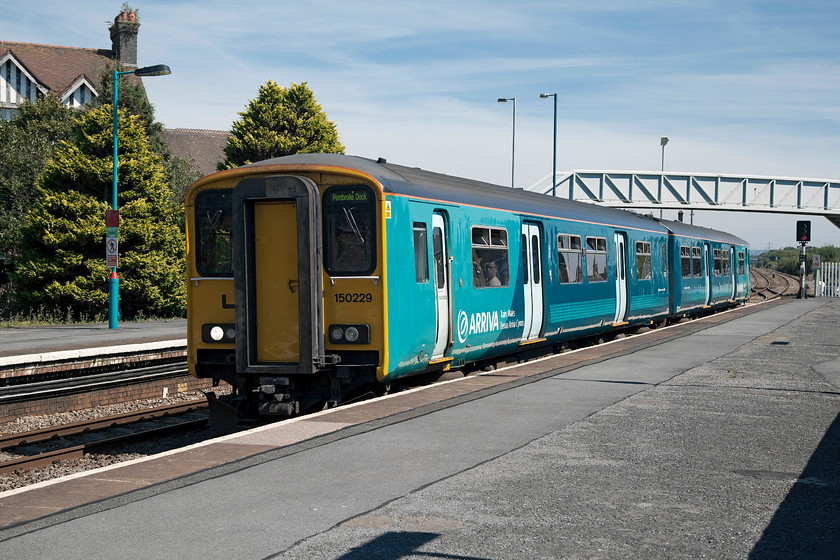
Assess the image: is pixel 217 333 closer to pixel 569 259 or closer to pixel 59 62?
pixel 569 259

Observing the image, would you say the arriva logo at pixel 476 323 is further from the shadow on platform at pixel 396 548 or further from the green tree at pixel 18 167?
the green tree at pixel 18 167

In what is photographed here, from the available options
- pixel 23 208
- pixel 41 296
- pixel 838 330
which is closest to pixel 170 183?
pixel 23 208

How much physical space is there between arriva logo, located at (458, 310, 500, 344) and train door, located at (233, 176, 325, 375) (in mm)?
2678

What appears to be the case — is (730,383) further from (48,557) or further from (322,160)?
(48,557)

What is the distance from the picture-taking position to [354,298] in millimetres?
10258

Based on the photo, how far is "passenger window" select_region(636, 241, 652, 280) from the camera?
21891 millimetres

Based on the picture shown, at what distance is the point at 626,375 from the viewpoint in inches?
519

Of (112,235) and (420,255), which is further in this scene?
(112,235)

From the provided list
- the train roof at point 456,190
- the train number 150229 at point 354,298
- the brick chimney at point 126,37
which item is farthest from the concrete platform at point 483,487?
the brick chimney at point 126,37

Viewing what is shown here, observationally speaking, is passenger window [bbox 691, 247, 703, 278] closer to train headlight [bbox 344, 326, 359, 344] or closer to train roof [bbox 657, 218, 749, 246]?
train roof [bbox 657, 218, 749, 246]

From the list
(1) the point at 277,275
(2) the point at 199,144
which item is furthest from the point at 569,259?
(2) the point at 199,144

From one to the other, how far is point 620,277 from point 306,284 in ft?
38.8

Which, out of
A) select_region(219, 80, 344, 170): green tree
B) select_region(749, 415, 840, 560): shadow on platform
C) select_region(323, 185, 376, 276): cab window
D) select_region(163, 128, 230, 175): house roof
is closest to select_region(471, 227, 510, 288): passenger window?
select_region(323, 185, 376, 276): cab window

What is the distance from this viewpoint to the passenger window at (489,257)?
12844 millimetres
